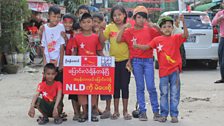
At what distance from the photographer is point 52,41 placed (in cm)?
643

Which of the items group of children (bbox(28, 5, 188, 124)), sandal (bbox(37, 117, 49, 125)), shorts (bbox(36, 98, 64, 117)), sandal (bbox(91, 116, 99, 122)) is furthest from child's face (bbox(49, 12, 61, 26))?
sandal (bbox(91, 116, 99, 122))

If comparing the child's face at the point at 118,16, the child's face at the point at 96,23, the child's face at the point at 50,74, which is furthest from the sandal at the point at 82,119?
the child's face at the point at 118,16

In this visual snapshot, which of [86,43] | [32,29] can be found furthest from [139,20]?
[32,29]

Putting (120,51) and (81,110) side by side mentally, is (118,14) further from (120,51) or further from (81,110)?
(81,110)

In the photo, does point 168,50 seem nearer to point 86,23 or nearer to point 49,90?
point 86,23

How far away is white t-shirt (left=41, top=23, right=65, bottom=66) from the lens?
21.1ft

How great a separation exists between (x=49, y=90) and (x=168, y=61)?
70.3 inches

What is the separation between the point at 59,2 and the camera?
949 inches

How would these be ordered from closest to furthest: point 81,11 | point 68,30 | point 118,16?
point 118,16 < point 68,30 < point 81,11

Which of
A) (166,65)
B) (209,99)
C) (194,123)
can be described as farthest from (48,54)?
(209,99)

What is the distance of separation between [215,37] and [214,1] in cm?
1553

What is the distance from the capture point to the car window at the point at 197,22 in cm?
1249

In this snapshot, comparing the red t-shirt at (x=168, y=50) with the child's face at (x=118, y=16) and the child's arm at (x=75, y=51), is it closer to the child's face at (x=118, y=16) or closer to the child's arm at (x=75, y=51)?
the child's face at (x=118, y=16)

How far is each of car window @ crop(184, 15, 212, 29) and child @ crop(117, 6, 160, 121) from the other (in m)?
6.35
